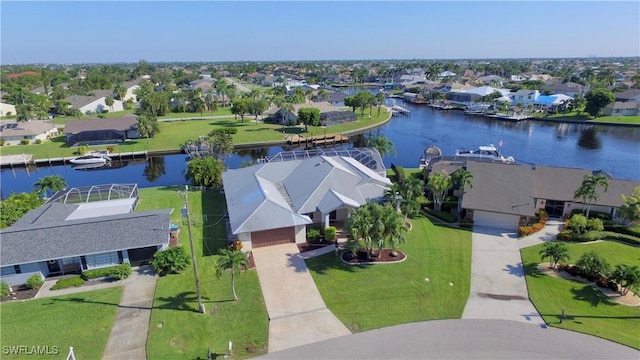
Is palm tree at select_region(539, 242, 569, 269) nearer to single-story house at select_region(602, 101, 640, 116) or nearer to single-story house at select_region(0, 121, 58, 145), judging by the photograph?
single-story house at select_region(602, 101, 640, 116)

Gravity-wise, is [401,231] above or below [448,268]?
above

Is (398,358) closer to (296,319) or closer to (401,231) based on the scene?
(296,319)

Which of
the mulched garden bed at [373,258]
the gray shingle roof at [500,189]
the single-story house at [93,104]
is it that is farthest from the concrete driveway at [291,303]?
the single-story house at [93,104]

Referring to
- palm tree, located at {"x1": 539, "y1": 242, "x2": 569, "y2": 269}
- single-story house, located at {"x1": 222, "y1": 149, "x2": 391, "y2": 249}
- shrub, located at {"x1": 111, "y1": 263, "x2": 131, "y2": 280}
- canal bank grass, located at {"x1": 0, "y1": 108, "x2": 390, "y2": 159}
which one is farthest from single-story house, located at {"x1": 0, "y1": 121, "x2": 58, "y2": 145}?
palm tree, located at {"x1": 539, "y1": 242, "x2": 569, "y2": 269}

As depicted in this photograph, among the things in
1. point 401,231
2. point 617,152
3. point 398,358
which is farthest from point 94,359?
point 617,152

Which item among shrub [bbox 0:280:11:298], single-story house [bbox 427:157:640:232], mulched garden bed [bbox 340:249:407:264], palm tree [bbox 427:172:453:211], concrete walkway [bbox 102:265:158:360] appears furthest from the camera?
palm tree [bbox 427:172:453:211]

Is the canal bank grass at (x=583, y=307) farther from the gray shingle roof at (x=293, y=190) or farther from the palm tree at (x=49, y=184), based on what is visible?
Answer: the palm tree at (x=49, y=184)
